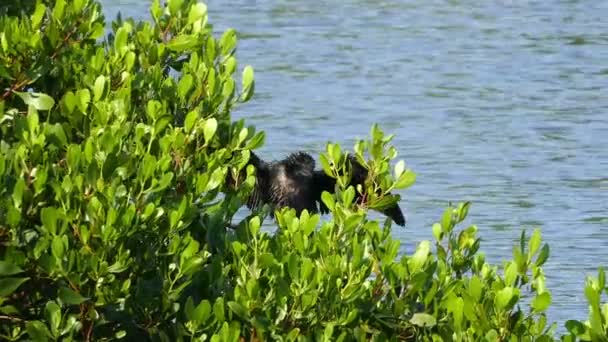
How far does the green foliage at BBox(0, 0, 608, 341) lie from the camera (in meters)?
4.97

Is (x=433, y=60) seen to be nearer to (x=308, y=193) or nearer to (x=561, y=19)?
(x=561, y=19)

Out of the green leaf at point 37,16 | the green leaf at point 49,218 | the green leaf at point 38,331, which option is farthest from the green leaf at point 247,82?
the green leaf at point 38,331

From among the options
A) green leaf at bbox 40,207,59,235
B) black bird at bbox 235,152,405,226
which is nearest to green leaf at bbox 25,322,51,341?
green leaf at bbox 40,207,59,235

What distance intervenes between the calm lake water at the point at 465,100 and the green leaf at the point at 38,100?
5210 mm

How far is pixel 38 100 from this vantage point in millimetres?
5688

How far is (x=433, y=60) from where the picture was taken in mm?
19797

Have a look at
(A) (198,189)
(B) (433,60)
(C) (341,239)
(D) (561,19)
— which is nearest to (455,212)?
(C) (341,239)

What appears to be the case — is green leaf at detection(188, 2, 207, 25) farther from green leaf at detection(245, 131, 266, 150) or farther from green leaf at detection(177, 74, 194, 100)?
green leaf at detection(245, 131, 266, 150)

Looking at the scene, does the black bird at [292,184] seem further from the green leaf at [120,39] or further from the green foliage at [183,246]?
the green foliage at [183,246]

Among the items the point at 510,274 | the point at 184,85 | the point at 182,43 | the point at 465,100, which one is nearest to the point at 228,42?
the point at 182,43

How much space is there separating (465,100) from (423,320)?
41.3ft

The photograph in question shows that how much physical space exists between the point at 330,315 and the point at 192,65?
1.24 meters

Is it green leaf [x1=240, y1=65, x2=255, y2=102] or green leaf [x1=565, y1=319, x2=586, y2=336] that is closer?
green leaf [x1=565, y1=319, x2=586, y2=336]

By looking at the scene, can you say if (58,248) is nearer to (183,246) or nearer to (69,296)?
(69,296)
